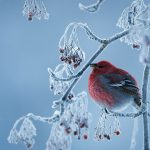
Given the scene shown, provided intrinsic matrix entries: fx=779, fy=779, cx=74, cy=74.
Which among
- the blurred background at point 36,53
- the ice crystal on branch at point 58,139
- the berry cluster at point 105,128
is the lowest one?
the ice crystal on branch at point 58,139

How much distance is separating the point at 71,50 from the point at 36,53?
16.4 metres

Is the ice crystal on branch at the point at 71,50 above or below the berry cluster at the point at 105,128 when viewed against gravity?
above

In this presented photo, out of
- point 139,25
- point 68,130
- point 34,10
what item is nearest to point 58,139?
point 68,130

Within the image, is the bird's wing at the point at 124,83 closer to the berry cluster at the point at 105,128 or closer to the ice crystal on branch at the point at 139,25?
the berry cluster at the point at 105,128

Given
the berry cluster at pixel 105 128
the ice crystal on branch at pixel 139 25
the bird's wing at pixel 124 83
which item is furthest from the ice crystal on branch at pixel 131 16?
the bird's wing at pixel 124 83

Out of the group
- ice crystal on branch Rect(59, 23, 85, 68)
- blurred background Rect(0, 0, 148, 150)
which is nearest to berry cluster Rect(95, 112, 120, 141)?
ice crystal on branch Rect(59, 23, 85, 68)

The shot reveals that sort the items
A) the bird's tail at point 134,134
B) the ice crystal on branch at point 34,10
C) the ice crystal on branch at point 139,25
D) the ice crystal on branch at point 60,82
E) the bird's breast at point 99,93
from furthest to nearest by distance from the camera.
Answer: the bird's breast at point 99,93 < the ice crystal on branch at point 34,10 < the ice crystal on branch at point 60,82 < the bird's tail at point 134,134 < the ice crystal on branch at point 139,25

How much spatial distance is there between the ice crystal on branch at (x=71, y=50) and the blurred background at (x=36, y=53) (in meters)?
9.75

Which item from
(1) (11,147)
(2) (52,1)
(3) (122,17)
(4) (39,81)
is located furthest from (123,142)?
(2) (52,1)

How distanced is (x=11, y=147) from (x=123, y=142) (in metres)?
2.36

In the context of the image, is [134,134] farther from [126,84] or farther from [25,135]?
[126,84]

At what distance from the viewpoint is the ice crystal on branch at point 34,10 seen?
263 centimetres

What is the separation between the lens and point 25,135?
2371 mm

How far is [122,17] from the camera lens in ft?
8.54
